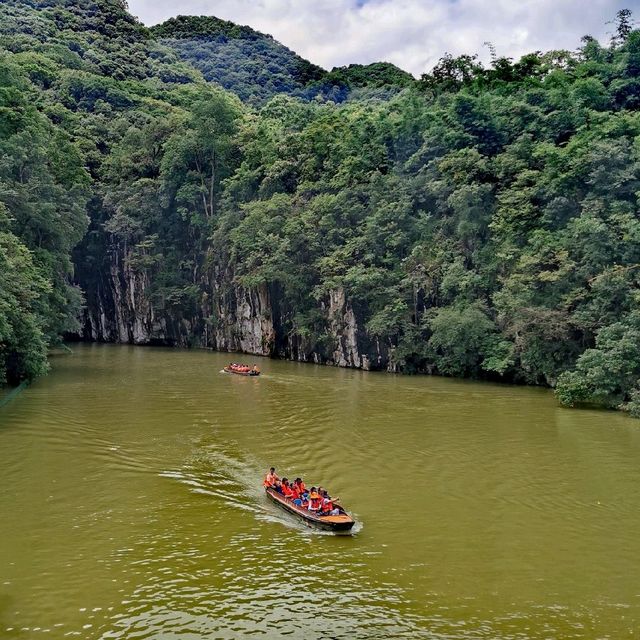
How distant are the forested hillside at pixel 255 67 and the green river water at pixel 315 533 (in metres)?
58.5

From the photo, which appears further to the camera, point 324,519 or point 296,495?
point 296,495

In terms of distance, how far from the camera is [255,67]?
295ft

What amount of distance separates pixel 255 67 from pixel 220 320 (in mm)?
56013

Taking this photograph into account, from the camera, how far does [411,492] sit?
1350cm

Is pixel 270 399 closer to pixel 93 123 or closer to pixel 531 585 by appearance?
pixel 531 585

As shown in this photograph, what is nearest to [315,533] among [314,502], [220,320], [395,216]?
[314,502]

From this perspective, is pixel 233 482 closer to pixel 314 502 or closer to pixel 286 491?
pixel 286 491

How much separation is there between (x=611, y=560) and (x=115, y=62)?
75.0 metres

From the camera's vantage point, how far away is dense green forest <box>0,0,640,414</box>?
24875 millimetres

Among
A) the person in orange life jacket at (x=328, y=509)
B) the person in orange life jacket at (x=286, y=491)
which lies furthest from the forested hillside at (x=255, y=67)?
the person in orange life jacket at (x=328, y=509)

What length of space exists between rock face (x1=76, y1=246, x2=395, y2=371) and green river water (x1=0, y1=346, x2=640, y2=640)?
13.3m

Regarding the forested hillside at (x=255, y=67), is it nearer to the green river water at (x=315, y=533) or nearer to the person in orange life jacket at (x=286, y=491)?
the green river water at (x=315, y=533)

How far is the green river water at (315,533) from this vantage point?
8469 millimetres

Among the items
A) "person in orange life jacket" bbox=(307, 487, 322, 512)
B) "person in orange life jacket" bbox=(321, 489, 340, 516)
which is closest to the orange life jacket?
"person in orange life jacket" bbox=(307, 487, 322, 512)
